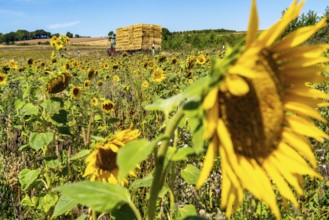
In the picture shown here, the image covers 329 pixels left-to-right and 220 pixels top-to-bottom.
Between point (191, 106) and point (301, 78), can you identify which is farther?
point (301, 78)

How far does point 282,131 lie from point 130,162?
0.43m

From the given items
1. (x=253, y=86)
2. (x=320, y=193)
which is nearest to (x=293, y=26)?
(x=320, y=193)

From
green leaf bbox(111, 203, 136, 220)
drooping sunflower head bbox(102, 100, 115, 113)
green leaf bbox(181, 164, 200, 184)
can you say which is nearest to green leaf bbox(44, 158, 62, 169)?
green leaf bbox(181, 164, 200, 184)

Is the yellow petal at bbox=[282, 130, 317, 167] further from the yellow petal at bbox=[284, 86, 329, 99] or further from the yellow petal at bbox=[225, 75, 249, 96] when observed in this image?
the yellow petal at bbox=[225, 75, 249, 96]

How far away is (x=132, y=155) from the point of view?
80 centimetres

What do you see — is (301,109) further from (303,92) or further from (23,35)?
(23,35)

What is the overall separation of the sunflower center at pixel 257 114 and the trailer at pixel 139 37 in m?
23.6

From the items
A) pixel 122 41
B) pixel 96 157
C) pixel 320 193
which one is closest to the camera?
pixel 96 157

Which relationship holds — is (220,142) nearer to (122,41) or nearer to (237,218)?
(237,218)

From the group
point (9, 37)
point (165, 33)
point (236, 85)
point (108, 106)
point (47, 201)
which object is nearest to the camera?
point (236, 85)

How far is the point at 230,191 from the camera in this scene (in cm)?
86

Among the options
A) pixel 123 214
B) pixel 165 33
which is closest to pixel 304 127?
pixel 123 214

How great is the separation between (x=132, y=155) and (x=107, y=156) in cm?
88

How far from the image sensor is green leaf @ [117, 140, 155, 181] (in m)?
0.77
